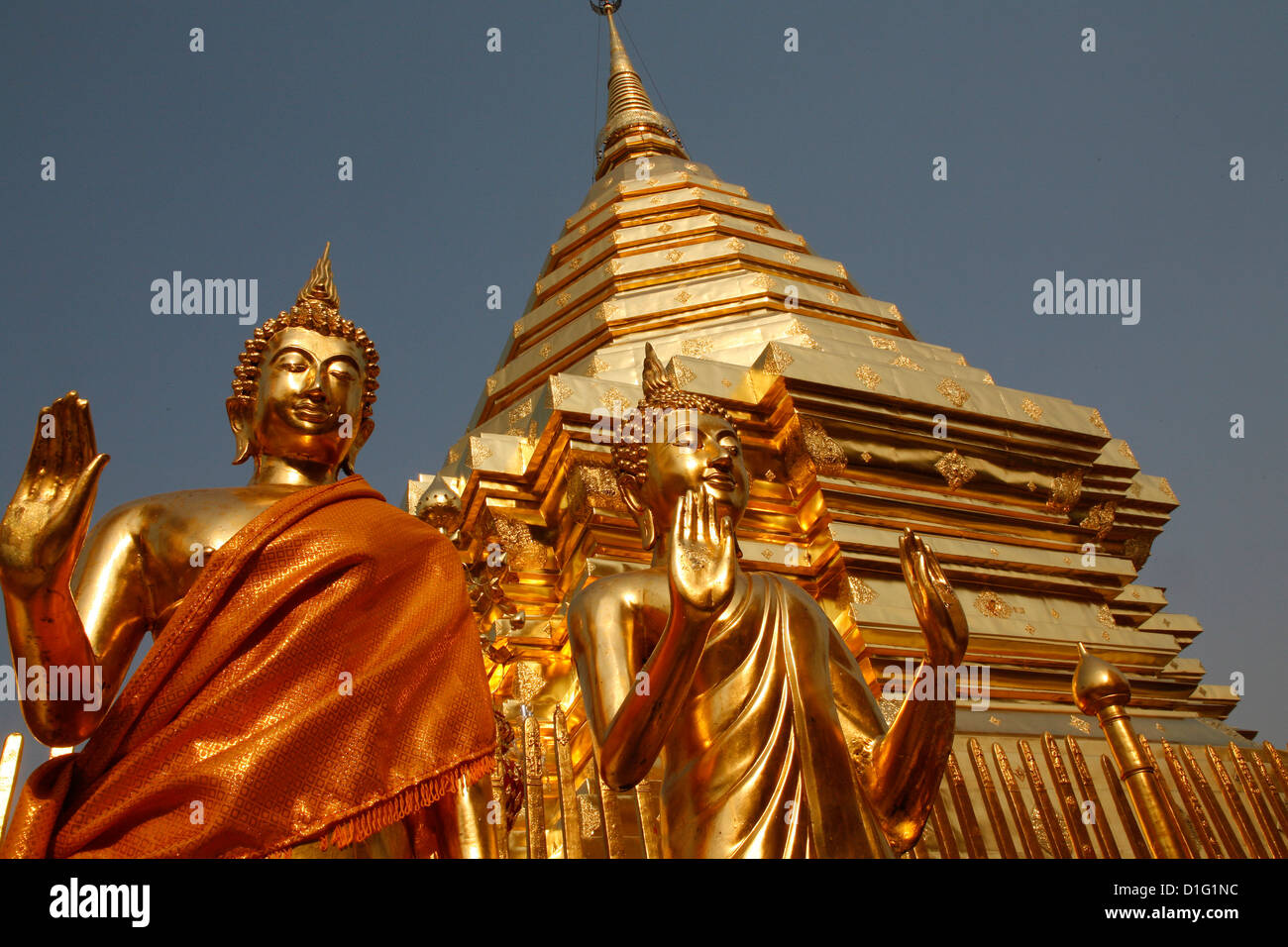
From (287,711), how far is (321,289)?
175 cm

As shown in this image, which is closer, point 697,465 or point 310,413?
point 310,413

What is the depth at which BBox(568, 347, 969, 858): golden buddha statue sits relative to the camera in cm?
362

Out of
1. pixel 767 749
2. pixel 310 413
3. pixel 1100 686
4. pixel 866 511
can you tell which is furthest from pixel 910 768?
pixel 866 511

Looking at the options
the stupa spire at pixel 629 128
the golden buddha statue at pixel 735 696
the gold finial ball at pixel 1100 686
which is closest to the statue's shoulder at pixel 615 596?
the golden buddha statue at pixel 735 696

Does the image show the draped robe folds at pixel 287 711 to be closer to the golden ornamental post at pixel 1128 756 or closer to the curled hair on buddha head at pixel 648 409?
the curled hair on buddha head at pixel 648 409

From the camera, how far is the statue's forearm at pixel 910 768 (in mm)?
4137

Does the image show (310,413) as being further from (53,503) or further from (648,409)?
(648,409)

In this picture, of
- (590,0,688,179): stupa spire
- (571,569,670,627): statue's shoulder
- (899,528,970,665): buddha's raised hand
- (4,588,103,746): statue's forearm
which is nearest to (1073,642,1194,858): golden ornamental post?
(899,528,970,665): buddha's raised hand

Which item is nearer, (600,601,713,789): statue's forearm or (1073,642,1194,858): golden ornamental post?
(600,601,713,789): statue's forearm

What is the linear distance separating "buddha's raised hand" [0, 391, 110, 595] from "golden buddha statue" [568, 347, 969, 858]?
4.99 ft

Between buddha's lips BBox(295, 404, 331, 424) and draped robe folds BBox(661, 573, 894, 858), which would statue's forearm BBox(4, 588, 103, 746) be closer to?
buddha's lips BBox(295, 404, 331, 424)

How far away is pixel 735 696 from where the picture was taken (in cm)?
415
